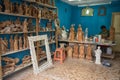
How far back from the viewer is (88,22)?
667 centimetres

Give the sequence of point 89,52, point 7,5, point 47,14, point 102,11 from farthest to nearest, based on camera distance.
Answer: point 102,11, point 89,52, point 47,14, point 7,5

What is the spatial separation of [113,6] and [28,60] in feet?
16.2

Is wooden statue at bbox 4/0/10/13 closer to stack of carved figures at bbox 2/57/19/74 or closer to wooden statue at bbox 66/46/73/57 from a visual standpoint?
stack of carved figures at bbox 2/57/19/74

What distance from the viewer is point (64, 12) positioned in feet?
19.8

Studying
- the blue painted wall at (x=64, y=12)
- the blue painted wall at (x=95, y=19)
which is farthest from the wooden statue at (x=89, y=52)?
the blue painted wall at (x=95, y=19)

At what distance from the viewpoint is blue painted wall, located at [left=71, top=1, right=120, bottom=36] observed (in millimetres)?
5986

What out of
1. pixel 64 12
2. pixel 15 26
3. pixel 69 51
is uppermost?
pixel 64 12

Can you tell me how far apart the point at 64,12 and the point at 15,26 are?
351cm

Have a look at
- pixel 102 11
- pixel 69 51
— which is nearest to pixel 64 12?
pixel 102 11

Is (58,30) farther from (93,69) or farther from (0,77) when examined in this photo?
(0,77)

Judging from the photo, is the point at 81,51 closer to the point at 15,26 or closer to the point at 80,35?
the point at 80,35

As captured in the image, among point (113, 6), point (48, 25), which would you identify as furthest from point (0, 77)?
point (113, 6)

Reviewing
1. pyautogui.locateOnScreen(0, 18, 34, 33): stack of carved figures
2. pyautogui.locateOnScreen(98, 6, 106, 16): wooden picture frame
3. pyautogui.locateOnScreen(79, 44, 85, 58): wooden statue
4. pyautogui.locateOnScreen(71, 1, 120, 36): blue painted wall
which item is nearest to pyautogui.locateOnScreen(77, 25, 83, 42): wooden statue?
pyautogui.locateOnScreen(79, 44, 85, 58): wooden statue

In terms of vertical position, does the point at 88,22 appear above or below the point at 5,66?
above
